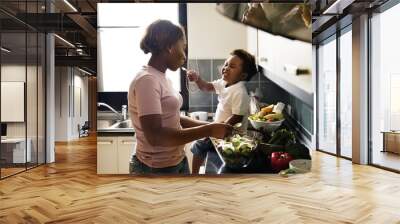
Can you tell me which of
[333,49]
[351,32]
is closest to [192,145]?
[351,32]

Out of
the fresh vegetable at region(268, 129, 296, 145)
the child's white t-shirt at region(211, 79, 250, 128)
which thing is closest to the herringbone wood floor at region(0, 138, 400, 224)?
the fresh vegetable at region(268, 129, 296, 145)

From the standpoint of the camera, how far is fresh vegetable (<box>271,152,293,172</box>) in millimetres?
4664

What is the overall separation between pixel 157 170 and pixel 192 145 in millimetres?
461

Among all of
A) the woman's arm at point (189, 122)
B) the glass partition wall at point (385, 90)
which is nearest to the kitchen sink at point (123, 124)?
the woman's arm at point (189, 122)

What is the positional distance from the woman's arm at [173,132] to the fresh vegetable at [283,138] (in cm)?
53

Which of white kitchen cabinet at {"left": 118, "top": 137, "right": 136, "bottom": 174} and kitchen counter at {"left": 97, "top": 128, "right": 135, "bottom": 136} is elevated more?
kitchen counter at {"left": 97, "top": 128, "right": 135, "bottom": 136}

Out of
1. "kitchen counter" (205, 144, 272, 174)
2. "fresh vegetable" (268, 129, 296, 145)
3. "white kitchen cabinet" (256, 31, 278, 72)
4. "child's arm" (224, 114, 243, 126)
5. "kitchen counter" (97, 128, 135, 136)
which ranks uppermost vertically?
"white kitchen cabinet" (256, 31, 278, 72)

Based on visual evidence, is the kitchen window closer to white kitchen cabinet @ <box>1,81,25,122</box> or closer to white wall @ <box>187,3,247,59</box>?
white wall @ <box>187,3,247,59</box>

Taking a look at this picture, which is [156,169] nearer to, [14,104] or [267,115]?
[267,115]

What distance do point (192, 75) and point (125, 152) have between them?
116 cm

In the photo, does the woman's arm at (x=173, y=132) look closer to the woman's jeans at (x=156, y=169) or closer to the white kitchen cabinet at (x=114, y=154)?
the woman's jeans at (x=156, y=169)

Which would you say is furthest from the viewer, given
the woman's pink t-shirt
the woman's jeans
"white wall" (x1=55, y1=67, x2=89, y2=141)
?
"white wall" (x1=55, y1=67, x2=89, y2=141)

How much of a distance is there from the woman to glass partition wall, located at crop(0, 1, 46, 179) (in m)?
2.35

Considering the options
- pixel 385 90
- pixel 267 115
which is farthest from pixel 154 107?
pixel 385 90
